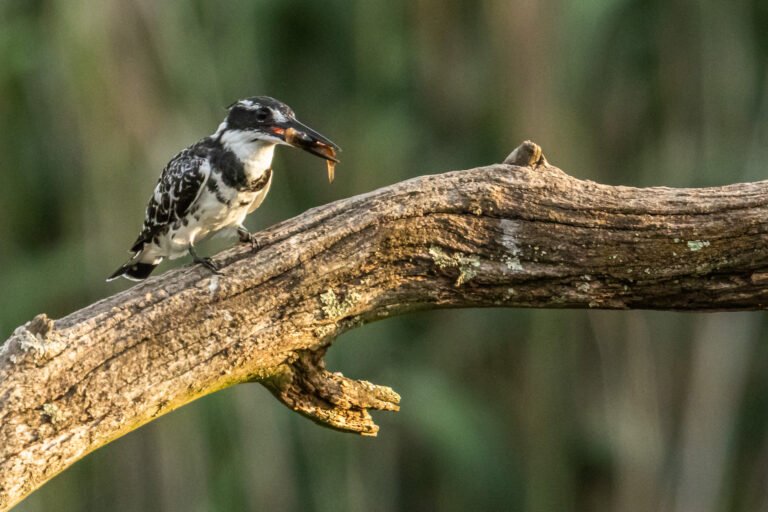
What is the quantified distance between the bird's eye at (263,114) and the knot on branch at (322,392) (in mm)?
932

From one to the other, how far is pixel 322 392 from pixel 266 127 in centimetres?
99

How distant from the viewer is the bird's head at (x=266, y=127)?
4.38 m

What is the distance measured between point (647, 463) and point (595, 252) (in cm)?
428

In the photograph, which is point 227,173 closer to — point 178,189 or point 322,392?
point 178,189

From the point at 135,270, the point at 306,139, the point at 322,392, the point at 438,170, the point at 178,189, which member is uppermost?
the point at 306,139

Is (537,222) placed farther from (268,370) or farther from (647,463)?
(647,463)

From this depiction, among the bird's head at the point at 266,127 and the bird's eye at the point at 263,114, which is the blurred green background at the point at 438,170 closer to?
the bird's head at the point at 266,127

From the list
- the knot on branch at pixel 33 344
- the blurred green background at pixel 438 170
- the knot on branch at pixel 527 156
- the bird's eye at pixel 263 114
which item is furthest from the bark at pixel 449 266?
the blurred green background at pixel 438 170

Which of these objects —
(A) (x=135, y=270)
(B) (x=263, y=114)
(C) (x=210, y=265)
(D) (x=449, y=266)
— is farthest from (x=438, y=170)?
(C) (x=210, y=265)

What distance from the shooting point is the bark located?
380 centimetres

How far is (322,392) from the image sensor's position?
154 inches

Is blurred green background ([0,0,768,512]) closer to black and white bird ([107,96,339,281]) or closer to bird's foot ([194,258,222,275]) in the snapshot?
black and white bird ([107,96,339,281])

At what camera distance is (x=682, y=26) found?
8039 mm

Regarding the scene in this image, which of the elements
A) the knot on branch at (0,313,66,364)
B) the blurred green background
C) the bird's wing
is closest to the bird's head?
the bird's wing
